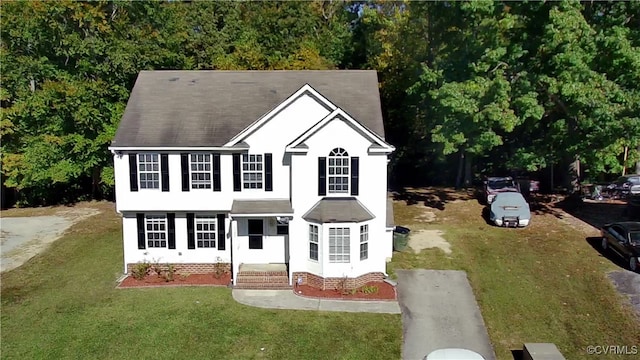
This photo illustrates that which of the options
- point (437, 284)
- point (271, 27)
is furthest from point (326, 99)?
point (271, 27)

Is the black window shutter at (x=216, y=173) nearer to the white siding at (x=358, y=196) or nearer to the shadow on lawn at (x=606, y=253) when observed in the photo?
the white siding at (x=358, y=196)

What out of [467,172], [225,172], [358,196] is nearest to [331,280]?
[358,196]

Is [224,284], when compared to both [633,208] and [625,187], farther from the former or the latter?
[625,187]

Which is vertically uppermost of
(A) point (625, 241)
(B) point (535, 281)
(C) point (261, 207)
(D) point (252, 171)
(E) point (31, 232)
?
(D) point (252, 171)

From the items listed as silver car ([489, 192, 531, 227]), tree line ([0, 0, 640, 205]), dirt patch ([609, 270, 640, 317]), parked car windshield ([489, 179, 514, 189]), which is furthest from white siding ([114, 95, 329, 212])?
parked car windshield ([489, 179, 514, 189])

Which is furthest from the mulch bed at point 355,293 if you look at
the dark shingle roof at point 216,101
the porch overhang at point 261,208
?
the dark shingle roof at point 216,101

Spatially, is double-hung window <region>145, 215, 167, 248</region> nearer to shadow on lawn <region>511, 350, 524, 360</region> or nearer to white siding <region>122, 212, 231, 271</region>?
white siding <region>122, 212, 231, 271</region>

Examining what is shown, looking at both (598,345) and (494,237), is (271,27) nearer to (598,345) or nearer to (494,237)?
(494,237)
